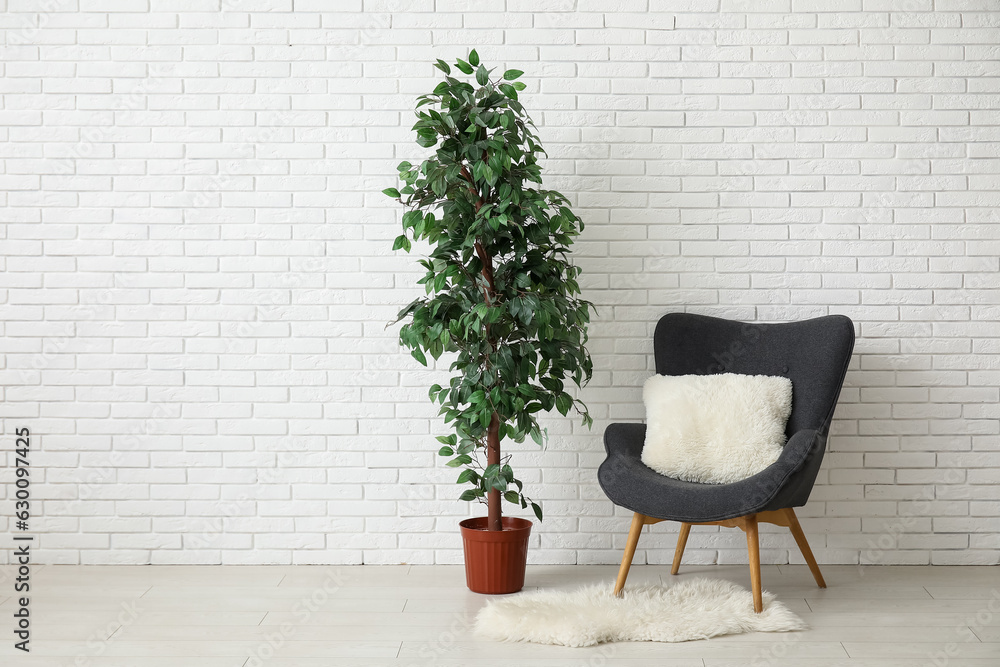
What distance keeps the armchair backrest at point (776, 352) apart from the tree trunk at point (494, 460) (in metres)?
0.68

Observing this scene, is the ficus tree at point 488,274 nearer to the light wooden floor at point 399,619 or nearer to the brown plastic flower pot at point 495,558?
the brown plastic flower pot at point 495,558

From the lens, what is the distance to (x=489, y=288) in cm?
271

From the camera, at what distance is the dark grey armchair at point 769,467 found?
247 centimetres

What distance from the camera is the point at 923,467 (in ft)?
10.1

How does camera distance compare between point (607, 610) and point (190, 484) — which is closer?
point (607, 610)

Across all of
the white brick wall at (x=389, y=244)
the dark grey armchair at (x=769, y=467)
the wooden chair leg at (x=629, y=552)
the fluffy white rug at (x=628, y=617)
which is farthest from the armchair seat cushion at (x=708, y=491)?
the white brick wall at (x=389, y=244)

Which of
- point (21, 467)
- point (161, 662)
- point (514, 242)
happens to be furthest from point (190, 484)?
point (514, 242)

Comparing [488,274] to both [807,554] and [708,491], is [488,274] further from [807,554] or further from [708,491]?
[807,554]

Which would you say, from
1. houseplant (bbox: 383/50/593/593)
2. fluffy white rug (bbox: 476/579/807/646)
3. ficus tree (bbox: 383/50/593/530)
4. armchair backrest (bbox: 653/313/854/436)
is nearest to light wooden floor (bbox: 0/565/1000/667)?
fluffy white rug (bbox: 476/579/807/646)

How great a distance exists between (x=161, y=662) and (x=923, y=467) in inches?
110

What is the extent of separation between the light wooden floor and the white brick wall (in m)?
0.14

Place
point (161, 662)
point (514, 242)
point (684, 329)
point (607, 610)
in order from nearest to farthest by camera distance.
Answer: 1. point (161, 662)
2. point (607, 610)
3. point (514, 242)
4. point (684, 329)

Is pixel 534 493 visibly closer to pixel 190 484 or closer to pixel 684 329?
pixel 684 329

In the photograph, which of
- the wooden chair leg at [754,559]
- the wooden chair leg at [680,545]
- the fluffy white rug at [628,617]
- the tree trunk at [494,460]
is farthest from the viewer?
the wooden chair leg at [680,545]
